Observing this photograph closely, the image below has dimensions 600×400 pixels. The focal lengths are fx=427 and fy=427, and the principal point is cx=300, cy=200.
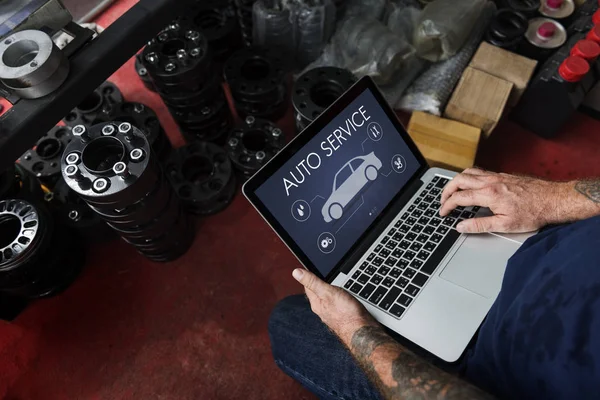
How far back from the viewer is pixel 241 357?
1.18 metres

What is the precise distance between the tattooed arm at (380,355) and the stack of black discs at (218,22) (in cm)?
110

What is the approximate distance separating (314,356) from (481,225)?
16.8 inches

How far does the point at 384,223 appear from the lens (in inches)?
36.3

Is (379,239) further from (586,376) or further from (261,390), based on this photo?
(261,390)

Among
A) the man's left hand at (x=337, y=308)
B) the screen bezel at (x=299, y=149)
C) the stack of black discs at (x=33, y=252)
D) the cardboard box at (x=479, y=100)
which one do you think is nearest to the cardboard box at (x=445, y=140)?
the cardboard box at (x=479, y=100)

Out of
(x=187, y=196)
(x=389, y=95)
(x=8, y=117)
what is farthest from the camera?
(x=389, y=95)

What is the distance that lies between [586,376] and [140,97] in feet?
5.27

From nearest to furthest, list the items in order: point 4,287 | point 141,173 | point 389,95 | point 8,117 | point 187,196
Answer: point 8,117 < point 141,173 < point 4,287 < point 187,196 < point 389,95

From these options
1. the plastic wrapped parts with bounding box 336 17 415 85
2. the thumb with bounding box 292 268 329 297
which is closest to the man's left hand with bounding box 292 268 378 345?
the thumb with bounding box 292 268 329 297

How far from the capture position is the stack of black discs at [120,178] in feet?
2.84

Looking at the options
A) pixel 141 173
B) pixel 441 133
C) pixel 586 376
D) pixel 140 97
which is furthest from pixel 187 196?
pixel 586 376

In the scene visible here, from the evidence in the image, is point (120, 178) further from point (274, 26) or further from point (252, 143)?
point (274, 26)

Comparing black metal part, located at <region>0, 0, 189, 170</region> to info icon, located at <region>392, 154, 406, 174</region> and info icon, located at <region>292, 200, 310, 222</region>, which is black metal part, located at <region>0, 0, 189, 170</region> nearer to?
info icon, located at <region>292, 200, 310, 222</region>

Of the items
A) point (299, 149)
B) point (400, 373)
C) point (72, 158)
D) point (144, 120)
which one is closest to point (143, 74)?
point (144, 120)
